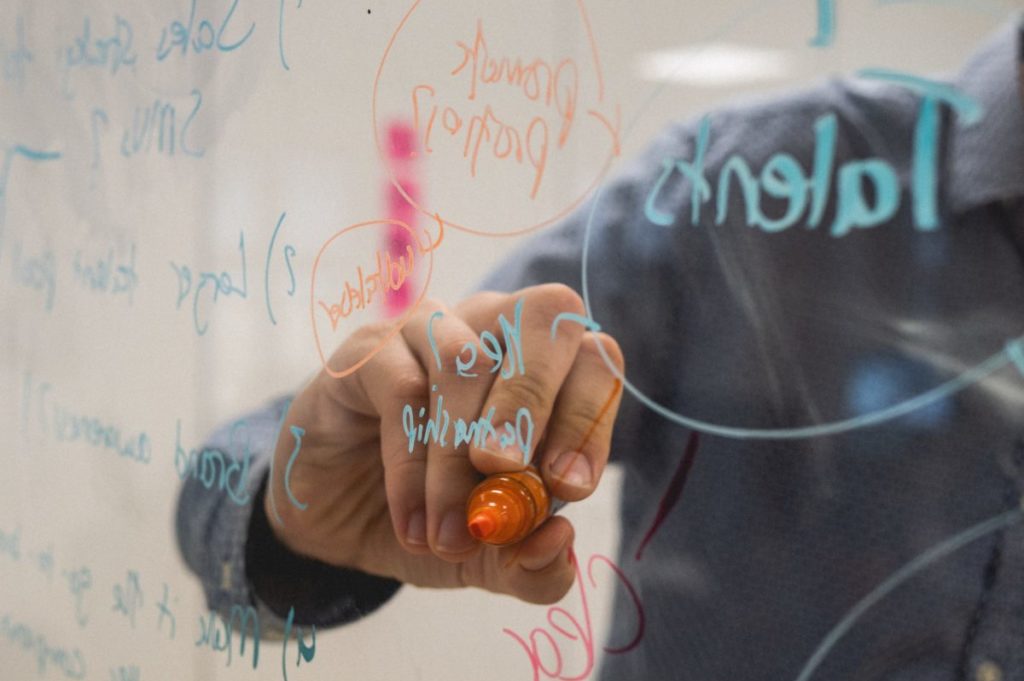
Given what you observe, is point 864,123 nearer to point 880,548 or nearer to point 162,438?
point 880,548

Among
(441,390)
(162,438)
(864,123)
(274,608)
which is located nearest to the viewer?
(864,123)

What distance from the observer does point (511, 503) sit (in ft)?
1.37

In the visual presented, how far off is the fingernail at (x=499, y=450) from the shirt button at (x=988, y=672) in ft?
0.64

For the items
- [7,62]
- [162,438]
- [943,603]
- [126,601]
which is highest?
[7,62]

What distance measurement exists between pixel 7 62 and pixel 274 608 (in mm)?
564

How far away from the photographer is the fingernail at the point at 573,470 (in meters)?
0.42

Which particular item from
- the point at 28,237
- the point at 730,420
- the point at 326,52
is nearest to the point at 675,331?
the point at 730,420

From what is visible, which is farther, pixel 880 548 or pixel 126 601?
pixel 126 601

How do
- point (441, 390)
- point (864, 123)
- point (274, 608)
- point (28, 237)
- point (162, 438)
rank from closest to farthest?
1. point (864, 123)
2. point (441, 390)
3. point (274, 608)
4. point (162, 438)
5. point (28, 237)

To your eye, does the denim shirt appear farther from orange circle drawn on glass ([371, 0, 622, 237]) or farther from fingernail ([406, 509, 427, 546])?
fingernail ([406, 509, 427, 546])

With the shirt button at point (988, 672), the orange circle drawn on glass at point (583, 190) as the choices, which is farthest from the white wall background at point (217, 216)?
the shirt button at point (988, 672)

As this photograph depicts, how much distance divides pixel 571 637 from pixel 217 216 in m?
0.36

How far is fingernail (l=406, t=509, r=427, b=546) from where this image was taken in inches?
18.6

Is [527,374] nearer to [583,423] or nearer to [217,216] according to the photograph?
[583,423]
